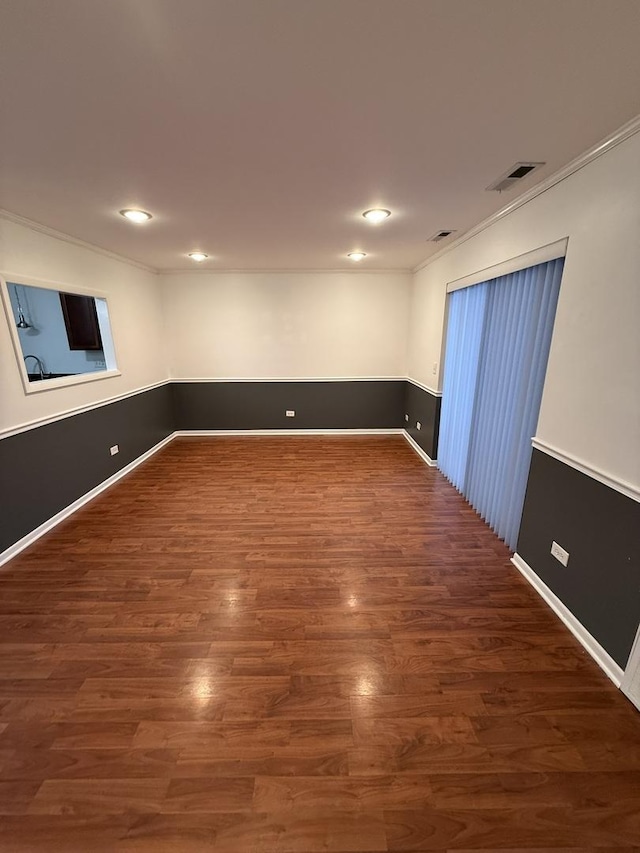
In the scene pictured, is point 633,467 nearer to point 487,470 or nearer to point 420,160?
point 487,470

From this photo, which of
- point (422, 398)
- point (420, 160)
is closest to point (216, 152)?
point (420, 160)

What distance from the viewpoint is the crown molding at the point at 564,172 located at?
4.93 feet

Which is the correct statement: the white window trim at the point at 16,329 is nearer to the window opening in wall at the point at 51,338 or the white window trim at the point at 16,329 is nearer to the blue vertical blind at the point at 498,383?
the window opening in wall at the point at 51,338

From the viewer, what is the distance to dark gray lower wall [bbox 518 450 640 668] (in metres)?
1.55

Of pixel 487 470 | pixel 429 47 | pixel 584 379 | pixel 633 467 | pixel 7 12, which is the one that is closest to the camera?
pixel 7 12

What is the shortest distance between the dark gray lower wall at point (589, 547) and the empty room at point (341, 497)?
0.6 inches

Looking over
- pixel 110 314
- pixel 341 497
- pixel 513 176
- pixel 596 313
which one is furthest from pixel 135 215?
pixel 596 313

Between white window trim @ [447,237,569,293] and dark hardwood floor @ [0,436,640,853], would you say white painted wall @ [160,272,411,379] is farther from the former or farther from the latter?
dark hardwood floor @ [0,436,640,853]

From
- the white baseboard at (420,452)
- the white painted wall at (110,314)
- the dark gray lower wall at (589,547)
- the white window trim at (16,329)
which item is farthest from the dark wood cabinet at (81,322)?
the dark gray lower wall at (589,547)

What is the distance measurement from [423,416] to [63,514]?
411 centimetres

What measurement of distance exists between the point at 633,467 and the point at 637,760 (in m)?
1.14

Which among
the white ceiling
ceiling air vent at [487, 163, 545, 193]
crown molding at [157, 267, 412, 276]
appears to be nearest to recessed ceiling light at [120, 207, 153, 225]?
the white ceiling

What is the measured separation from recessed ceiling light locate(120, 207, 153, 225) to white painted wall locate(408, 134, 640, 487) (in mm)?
2750

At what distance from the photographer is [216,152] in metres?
1.69
